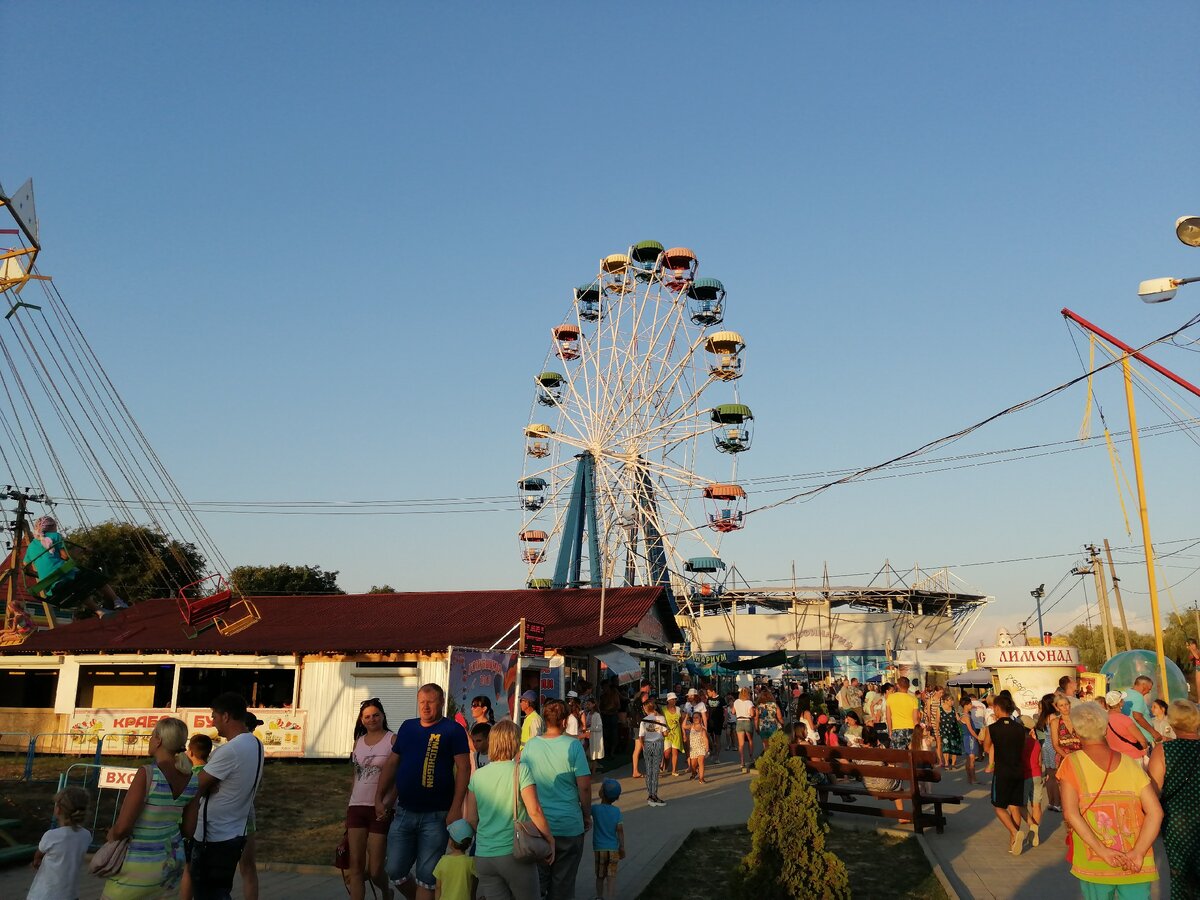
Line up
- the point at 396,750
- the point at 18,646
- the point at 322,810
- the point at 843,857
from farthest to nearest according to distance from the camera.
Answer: the point at 18,646 → the point at 322,810 → the point at 843,857 → the point at 396,750

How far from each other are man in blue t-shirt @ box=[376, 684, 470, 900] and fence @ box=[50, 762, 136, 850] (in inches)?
159

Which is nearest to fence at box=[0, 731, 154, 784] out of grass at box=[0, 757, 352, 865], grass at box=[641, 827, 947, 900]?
grass at box=[0, 757, 352, 865]

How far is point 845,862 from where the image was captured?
32.8ft

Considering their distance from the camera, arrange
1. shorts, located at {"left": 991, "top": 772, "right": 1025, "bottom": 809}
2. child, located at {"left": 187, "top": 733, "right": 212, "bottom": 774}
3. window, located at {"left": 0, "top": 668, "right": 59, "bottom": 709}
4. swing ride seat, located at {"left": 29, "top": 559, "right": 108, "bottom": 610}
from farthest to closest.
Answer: window, located at {"left": 0, "top": 668, "right": 59, "bottom": 709} → swing ride seat, located at {"left": 29, "top": 559, "right": 108, "bottom": 610} → shorts, located at {"left": 991, "top": 772, "right": 1025, "bottom": 809} → child, located at {"left": 187, "top": 733, "right": 212, "bottom": 774}

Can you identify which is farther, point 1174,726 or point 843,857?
point 843,857

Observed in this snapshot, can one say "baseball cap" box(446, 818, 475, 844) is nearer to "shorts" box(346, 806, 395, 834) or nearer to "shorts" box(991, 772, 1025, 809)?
"shorts" box(346, 806, 395, 834)

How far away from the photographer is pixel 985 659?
85.1 ft

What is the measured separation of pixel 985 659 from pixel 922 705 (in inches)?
226

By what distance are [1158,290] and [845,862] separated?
6.87m

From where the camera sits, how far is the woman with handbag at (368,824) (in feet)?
23.8

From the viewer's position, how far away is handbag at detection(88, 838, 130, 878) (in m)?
5.41

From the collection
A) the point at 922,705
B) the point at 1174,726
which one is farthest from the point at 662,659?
the point at 1174,726

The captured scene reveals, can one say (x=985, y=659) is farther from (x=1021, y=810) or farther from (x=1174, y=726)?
(x=1174, y=726)

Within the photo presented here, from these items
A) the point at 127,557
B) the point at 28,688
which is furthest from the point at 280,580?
the point at 28,688
